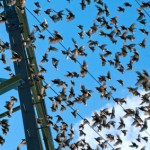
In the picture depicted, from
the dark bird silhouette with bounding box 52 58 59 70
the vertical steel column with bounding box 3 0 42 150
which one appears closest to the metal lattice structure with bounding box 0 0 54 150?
the vertical steel column with bounding box 3 0 42 150

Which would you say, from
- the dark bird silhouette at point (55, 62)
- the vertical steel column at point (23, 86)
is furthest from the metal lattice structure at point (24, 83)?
the dark bird silhouette at point (55, 62)

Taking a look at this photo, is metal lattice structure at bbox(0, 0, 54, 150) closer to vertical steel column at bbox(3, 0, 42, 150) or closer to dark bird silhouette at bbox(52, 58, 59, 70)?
vertical steel column at bbox(3, 0, 42, 150)

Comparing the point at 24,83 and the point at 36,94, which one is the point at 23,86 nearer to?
the point at 24,83

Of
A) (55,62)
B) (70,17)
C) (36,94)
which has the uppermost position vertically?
(70,17)

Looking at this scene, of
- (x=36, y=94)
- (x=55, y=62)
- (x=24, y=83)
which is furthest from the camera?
(x=55, y=62)

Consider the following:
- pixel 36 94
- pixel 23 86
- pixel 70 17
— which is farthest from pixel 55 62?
pixel 23 86

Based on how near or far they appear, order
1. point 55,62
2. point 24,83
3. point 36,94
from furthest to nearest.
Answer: point 55,62 → point 36,94 → point 24,83

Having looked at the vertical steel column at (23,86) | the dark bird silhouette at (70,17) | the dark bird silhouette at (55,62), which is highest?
the dark bird silhouette at (70,17)

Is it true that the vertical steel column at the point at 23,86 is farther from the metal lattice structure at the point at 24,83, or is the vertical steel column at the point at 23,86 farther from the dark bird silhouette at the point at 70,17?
the dark bird silhouette at the point at 70,17
